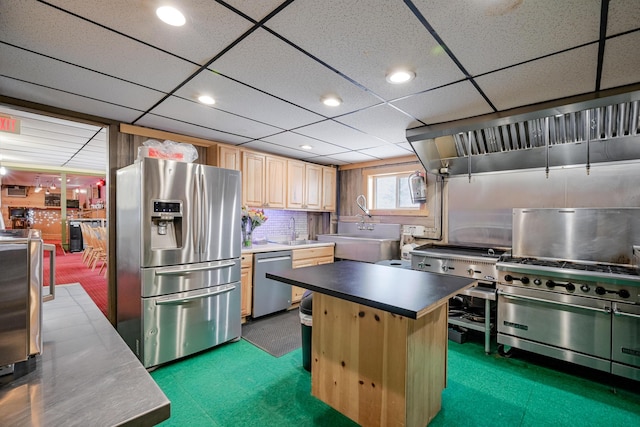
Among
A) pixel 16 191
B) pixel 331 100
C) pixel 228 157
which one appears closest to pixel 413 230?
pixel 331 100

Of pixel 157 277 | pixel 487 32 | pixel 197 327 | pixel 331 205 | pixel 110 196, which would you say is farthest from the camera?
pixel 331 205

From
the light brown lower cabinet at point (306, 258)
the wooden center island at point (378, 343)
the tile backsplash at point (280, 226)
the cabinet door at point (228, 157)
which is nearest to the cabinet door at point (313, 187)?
the tile backsplash at point (280, 226)

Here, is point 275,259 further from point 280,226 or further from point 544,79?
point 544,79

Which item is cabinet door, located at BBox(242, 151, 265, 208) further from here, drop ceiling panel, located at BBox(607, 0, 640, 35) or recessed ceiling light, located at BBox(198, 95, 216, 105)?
drop ceiling panel, located at BBox(607, 0, 640, 35)

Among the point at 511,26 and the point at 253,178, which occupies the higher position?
the point at 511,26

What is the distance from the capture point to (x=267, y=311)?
3740 mm

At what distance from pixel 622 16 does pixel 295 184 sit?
371 centimetres

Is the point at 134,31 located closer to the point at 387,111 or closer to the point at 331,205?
the point at 387,111

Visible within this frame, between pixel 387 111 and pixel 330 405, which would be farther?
pixel 387 111

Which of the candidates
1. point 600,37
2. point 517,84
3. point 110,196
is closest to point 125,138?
point 110,196

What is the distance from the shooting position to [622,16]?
133 centimetres

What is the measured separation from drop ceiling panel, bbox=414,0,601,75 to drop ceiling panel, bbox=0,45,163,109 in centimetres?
207

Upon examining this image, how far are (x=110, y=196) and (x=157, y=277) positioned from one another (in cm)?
111

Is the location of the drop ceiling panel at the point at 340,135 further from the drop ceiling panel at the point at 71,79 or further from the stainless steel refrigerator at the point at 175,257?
the drop ceiling panel at the point at 71,79
